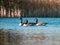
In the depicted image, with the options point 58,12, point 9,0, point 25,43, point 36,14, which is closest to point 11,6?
point 9,0

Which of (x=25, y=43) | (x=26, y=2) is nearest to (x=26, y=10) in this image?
(x=26, y=2)

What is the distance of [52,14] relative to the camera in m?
77.5

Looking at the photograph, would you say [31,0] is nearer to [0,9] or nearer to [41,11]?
[41,11]

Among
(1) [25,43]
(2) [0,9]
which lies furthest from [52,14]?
(1) [25,43]

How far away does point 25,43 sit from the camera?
19.1m

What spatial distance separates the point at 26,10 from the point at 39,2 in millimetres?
3827

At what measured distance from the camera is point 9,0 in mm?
80125

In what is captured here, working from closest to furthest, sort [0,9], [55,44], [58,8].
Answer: [55,44]
[58,8]
[0,9]

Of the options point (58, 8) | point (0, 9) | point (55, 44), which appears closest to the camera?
point (55, 44)

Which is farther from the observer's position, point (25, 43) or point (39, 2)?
point (39, 2)

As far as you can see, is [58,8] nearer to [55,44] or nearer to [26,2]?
[26,2]

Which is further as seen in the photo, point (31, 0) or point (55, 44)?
point (31, 0)

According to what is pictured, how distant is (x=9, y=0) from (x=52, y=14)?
11618 mm

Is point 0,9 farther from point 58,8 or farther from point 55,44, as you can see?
point 55,44
